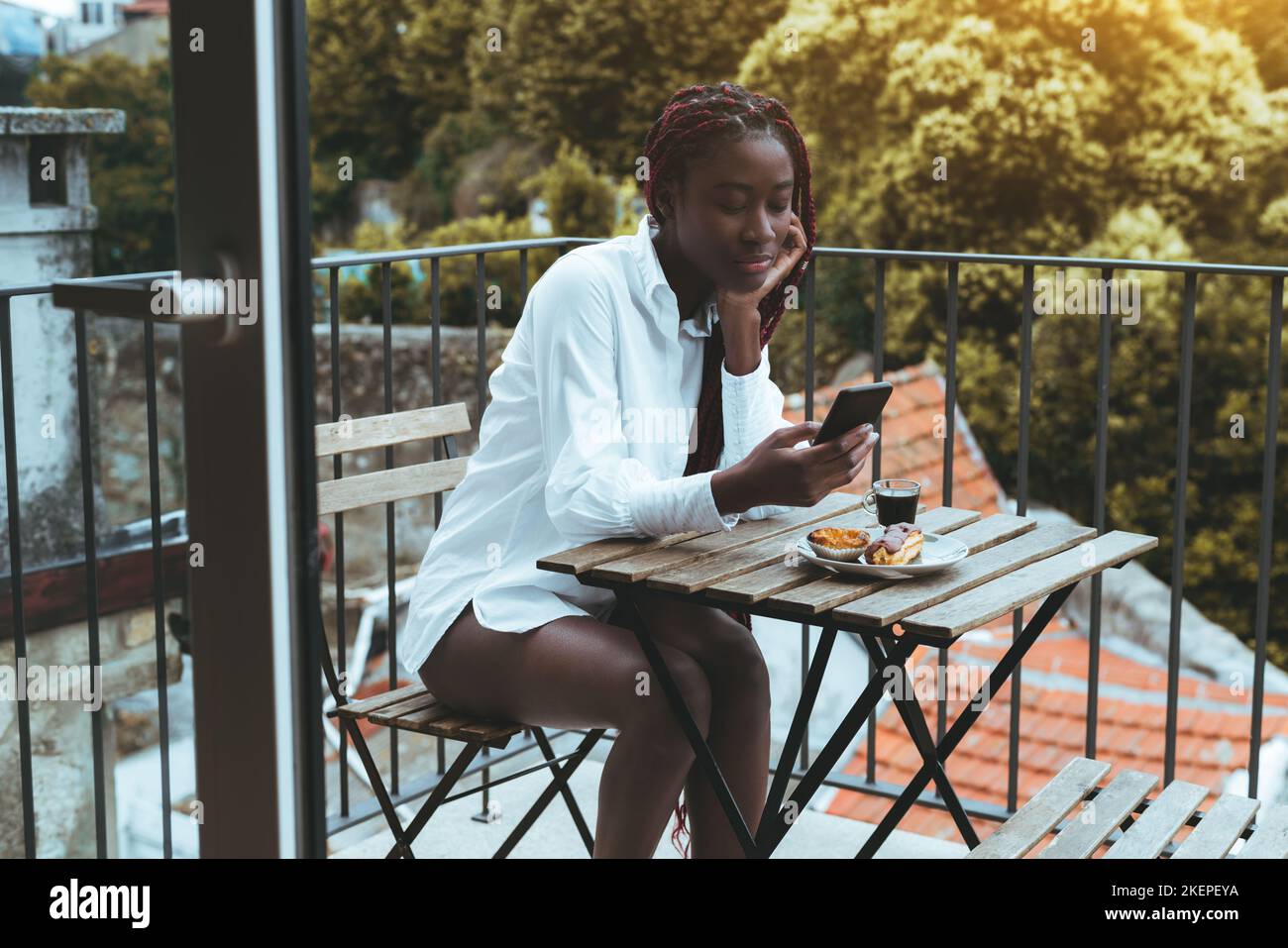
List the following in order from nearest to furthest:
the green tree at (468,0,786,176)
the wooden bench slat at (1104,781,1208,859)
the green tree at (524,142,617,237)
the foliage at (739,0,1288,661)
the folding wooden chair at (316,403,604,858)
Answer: the wooden bench slat at (1104,781,1208,859) → the folding wooden chair at (316,403,604,858) → the foliage at (739,0,1288,661) → the green tree at (524,142,617,237) → the green tree at (468,0,786,176)

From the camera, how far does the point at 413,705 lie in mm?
2352

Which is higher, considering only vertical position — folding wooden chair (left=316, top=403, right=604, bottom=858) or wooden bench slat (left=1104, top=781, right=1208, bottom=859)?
folding wooden chair (left=316, top=403, right=604, bottom=858)

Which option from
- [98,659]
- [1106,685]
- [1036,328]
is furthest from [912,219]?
[98,659]

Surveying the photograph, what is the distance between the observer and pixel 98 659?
266 cm

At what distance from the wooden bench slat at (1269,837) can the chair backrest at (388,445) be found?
4.75 ft

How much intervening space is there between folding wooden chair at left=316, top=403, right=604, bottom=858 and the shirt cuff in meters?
0.38

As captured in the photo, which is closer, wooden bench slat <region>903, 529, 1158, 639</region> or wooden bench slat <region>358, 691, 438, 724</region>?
wooden bench slat <region>903, 529, 1158, 639</region>

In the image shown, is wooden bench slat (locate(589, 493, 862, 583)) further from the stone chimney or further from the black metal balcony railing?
the stone chimney

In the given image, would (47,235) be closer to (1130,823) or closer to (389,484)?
(389,484)

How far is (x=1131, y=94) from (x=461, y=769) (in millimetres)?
16300

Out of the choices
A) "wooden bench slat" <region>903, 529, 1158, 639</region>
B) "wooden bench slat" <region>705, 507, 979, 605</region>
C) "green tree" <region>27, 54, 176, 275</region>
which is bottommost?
"wooden bench slat" <region>903, 529, 1158, 639</region>

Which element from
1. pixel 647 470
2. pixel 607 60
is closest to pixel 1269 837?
pixel 647 470

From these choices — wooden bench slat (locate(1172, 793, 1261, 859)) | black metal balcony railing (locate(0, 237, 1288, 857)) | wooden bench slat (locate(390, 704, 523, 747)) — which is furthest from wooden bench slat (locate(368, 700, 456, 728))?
wooden bench slat (locate(1172, 793, 1261, 859))

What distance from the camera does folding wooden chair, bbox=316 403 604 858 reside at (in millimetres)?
2254
